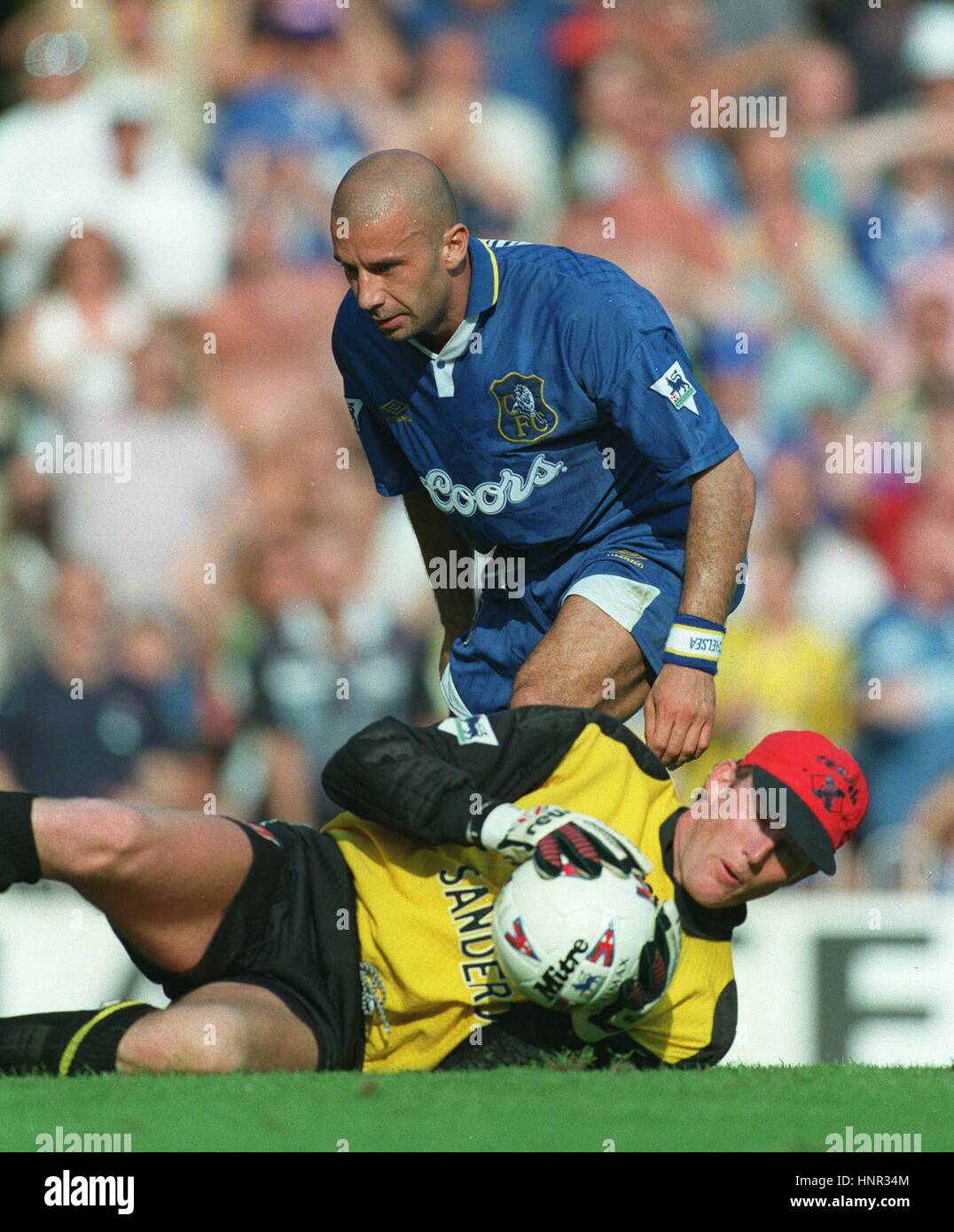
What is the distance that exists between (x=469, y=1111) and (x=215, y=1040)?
0.70 meters

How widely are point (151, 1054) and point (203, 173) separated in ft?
21.1

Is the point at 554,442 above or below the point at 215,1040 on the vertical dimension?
above

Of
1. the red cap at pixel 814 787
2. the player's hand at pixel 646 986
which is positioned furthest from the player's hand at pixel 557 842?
the red cap at pixel 814 787

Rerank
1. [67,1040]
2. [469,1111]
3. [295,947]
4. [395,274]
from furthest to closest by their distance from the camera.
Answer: [395,274] → [295,947] → [67,1040] → [469,1111]

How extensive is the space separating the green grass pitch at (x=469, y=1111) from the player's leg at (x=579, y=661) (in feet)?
4.25

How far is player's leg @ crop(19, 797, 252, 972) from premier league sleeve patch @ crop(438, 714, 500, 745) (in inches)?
21.8

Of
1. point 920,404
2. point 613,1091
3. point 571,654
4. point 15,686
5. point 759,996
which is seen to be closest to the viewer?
point 613,1091

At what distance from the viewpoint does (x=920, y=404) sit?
9.14 m

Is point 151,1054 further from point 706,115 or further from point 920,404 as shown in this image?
point 706,115

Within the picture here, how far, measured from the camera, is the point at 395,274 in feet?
15.7

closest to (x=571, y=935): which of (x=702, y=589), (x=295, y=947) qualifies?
(x=295, y=947)

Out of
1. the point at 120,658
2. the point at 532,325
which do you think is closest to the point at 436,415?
the point at 532,325

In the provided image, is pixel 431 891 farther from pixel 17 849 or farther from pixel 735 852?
pixel 17 849
